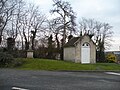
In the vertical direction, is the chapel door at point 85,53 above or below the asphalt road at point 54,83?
above

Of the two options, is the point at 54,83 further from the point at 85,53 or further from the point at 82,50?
the point at 85,53

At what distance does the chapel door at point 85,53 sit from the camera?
1736 inches

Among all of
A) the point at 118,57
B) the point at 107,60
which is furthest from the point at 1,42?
the point at 118,57

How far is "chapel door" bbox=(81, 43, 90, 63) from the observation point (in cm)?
4409

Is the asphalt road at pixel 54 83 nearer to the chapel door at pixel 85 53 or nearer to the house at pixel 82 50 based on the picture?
the house at pixel 82 50

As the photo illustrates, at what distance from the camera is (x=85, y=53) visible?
146 feet

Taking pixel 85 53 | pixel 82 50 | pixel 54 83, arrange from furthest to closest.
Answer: pixel 85 53, pixel 82 50, pixel 54 83

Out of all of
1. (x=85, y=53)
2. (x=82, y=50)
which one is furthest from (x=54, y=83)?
(x=85, y=53)

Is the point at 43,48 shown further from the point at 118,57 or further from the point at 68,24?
the point at 118,57

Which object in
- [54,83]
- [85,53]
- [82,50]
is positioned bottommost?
[54,83]

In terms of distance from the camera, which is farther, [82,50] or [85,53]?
[85,53]

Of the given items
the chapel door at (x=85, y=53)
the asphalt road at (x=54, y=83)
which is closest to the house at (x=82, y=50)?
the chapel door at (x=85, y=53)

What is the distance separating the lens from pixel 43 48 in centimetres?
5703

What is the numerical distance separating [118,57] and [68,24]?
57.5 ft
